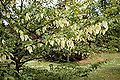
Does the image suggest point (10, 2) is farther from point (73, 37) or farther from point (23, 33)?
point (73, 37)

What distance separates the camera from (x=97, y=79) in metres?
8.74

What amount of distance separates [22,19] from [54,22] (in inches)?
22.2

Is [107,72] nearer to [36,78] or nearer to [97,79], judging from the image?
[97,79]

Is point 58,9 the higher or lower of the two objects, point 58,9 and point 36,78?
the higher

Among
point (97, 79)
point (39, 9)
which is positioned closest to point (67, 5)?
point (39, 9)

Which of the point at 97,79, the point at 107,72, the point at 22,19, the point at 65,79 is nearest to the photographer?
the point at 22,19

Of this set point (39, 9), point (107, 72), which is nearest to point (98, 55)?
point (107, 72)

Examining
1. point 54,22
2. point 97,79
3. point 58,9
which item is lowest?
point 97,79

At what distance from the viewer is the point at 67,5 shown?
12.6 ft

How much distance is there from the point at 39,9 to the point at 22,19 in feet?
1.15

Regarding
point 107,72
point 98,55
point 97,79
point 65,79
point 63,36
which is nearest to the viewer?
point 63,36

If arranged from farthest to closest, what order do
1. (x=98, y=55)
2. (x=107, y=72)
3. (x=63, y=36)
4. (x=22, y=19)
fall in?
(x=98, y=55) → (x=107, y=72) → (x=22, y=19) → (x=63, y=36)

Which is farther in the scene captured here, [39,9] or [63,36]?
[39,9]

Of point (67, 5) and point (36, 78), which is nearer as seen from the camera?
point (67, 5)
